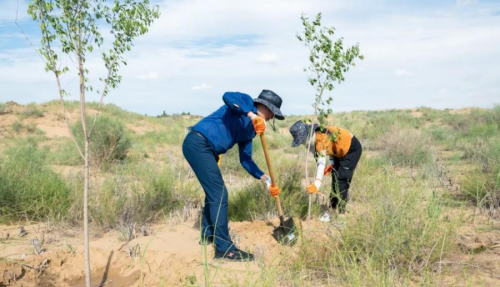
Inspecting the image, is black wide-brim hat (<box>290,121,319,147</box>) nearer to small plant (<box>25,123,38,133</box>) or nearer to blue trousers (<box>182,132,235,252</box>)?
blue trousers (<box>182,132,235,252</box>)

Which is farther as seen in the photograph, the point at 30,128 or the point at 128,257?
the point at 30,128

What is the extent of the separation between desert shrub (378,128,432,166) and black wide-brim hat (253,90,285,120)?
259 inches

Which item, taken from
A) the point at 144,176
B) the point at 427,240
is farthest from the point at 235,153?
the point at 427,240

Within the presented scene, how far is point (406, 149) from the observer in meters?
11.0

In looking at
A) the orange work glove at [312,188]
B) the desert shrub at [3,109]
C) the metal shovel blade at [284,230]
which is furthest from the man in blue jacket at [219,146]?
the desert shrub at [3,109]

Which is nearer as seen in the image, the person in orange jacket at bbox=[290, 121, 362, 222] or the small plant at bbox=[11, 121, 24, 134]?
the person in orange jacket at bbox=[290, 121, 362, 222]

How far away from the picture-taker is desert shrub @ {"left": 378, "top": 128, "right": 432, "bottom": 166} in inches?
411

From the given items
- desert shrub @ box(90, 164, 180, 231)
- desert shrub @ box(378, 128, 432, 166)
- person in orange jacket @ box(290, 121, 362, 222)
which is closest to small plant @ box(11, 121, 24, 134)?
desert shrub @ box(90, 164, 180, 231)

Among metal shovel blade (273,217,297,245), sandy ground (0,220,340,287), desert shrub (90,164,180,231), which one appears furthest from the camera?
desert shrub (90,164,180,231)

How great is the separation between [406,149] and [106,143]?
7957 mm

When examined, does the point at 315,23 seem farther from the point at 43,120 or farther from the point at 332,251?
the point at 43,120

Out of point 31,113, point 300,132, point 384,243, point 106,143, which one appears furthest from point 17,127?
point 384,243

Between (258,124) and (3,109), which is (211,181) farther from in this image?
(3,109)

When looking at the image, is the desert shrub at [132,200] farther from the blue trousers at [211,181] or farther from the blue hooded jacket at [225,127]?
the blue hooded jacket at [225,127]
